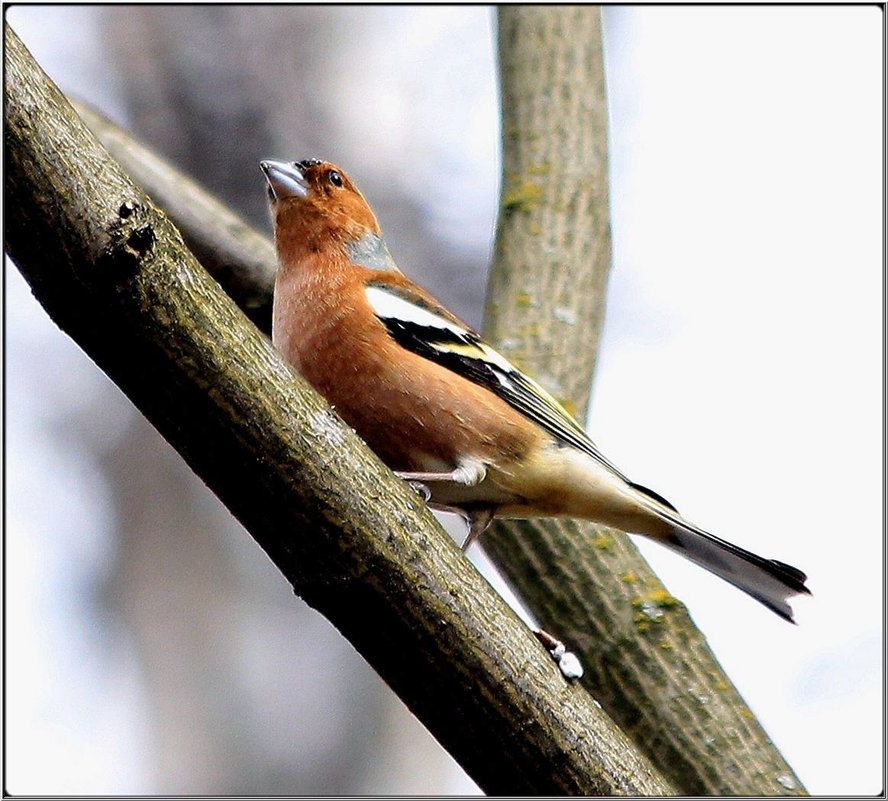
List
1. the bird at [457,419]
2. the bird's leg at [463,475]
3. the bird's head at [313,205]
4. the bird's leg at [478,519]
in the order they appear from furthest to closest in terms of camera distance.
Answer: the bird's head at [313,205] → the bird's leg at [478,519] → the bird at [457,419] → the bird's leg at [463,475]

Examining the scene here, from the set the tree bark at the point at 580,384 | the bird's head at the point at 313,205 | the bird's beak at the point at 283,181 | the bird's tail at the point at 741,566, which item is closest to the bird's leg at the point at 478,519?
the tree bark at the point at 580,384

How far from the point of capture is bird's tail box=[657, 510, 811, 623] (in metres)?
4.33

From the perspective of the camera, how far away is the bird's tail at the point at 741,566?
14.2ft

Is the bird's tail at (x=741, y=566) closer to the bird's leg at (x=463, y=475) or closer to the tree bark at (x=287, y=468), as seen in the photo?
the bird's leg at (x=463, y=475)

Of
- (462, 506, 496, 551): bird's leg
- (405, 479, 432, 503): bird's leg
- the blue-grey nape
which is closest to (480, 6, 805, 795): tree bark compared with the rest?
(462, 506, 496, 551): bird's leg

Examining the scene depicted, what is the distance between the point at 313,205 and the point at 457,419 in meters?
1.52

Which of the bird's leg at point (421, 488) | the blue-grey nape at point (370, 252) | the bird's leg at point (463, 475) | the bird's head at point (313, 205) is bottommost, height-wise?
the bird's leg at point (421, 488)

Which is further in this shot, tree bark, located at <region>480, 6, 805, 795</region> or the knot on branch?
tree bark, located at <region>480, 6, 805, 795</region>

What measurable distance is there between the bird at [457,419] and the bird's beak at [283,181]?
1.68 feet

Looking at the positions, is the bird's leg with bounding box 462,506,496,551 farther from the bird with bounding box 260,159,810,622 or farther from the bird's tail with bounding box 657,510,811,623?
the bird's tail with bounding box 657,510,811,623

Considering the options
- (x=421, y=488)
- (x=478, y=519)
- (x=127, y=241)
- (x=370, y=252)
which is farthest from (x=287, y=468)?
(x=370, y=252)

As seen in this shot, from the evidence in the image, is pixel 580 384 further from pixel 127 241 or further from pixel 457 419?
pixel 127 241

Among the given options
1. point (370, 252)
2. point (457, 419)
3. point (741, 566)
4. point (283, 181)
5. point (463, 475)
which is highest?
point (283, 181)

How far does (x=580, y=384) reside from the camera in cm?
514
